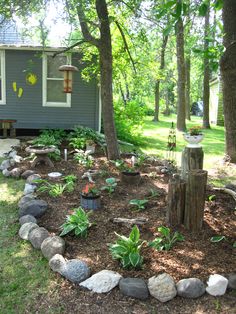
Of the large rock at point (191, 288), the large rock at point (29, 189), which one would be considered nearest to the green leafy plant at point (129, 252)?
the large rock at point (191, 288)

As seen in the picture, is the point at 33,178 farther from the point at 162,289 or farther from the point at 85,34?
the point at 162,289

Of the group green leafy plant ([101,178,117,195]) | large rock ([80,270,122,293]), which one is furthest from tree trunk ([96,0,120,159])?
large rock ([80,270,122,293])

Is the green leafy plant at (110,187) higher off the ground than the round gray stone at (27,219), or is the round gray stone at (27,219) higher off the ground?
the green leafy plant at (110,187)

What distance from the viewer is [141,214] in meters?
4.51

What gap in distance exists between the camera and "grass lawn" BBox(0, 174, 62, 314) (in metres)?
2.96

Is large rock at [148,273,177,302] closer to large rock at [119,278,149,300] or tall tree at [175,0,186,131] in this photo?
large rock at [119,278,149,300]

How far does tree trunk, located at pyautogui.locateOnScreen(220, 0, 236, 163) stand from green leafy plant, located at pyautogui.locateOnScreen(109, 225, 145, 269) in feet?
15.9

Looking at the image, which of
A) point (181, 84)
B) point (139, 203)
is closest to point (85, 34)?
point (139, 203)

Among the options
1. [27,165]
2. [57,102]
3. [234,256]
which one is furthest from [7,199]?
[57,102]

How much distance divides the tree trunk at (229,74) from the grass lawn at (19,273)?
5.01 metres

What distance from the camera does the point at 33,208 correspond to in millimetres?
4480

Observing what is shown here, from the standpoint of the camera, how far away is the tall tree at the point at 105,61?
22.8ft

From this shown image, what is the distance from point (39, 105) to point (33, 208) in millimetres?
7120

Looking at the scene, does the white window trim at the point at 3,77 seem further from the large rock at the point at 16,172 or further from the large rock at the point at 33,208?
the large rock at the point at 33,208
